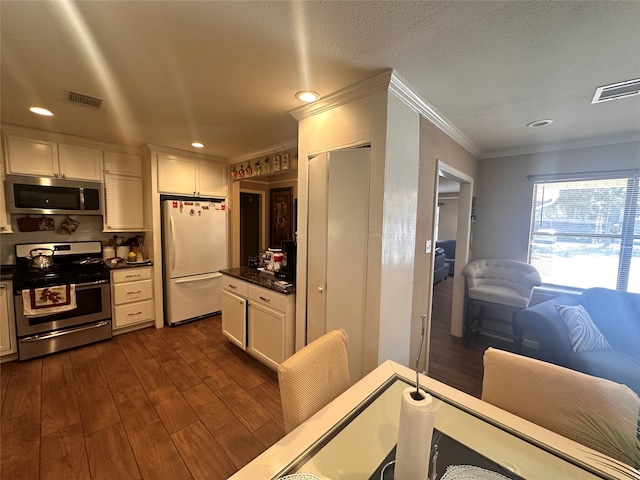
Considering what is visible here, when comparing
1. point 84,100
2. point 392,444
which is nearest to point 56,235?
point 84,100

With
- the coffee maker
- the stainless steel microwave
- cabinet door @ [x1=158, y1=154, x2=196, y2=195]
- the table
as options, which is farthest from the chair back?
the stainless steel microwave

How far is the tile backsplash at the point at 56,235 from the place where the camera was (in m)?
2.82

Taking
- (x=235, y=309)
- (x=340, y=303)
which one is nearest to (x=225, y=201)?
(x=235, y=309)

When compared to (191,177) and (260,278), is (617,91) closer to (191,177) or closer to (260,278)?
(260,278)

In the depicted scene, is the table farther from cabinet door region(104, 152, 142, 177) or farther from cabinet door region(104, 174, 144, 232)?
cabinet door region(104, 152, 142, 177)

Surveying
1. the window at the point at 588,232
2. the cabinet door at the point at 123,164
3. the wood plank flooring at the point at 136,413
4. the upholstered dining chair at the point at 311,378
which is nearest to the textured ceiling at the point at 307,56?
the window at the point at 588,232

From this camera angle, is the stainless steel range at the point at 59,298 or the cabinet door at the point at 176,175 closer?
the stainless steel range at the point at 59,298

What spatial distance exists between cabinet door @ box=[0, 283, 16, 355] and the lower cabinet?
6.53ft

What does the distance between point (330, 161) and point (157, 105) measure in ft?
4.87

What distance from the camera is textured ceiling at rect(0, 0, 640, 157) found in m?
1.12

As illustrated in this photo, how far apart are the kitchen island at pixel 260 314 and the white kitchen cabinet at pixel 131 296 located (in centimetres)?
127

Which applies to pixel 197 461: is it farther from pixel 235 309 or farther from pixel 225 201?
pixel 225 201

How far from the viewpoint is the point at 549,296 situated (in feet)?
9.76

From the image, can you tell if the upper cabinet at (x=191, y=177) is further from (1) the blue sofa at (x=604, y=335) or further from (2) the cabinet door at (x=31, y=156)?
(1) the blue sofa at (x=604, y=335)
